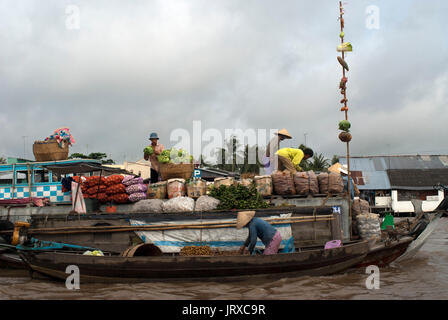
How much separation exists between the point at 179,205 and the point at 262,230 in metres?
1.78

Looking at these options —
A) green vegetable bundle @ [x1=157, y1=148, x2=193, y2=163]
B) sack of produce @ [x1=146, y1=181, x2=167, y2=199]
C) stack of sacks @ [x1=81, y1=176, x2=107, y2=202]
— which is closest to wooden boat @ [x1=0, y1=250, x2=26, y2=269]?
stack of sacks @ [x1=81, y1=176, x2=107, y2=202]

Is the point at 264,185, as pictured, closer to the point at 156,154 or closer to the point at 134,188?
the point at 134,188

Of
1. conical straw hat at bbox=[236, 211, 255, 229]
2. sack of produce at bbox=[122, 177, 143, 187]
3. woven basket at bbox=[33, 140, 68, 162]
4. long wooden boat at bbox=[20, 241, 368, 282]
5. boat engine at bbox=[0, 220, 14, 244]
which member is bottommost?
long wooden boat at bbox=[20, 241, 368, 282]

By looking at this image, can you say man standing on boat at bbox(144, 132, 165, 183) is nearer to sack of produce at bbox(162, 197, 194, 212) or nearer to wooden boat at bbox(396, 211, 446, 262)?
sack of produce at bbox(162, 197, 194, 212)

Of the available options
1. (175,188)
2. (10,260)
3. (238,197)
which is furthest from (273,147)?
(10,260)

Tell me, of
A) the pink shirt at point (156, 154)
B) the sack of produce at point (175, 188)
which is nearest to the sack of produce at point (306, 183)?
the sack of produce at point (175, 188)

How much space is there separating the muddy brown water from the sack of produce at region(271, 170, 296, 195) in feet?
6.21

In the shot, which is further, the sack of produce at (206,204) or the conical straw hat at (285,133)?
the conical straw hat at (285,133)

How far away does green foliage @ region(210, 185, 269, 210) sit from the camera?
23.0 feet

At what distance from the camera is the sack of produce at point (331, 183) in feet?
23.8

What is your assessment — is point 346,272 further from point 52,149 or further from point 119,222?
point 52,149

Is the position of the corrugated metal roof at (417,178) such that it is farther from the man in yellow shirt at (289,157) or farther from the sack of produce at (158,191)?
the sack of produce at (158,191)

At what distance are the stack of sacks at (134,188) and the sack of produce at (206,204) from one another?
1451 mm
